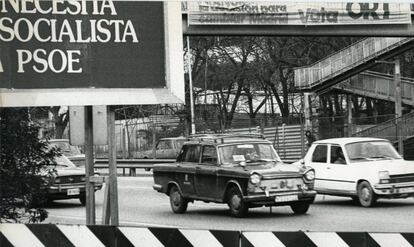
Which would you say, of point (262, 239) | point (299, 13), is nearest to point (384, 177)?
point (299, 13)

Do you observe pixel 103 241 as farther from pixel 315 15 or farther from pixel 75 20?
pixel 315 15

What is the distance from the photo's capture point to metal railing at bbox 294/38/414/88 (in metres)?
31.8

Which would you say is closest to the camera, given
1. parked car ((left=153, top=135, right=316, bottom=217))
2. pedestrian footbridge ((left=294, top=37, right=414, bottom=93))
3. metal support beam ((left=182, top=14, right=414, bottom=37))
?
metal support beam ((left=182, top=14, right=414, bottom=37))

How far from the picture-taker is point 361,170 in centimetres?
1459

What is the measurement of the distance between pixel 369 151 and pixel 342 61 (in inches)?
754

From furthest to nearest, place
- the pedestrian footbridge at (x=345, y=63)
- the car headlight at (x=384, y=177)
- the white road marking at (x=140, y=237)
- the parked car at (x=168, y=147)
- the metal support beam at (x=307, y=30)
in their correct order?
the parked car at (x=168, y=147)
the pedestrian footbridge at (x=345, y=63)
the car headlight at (x=384, y=177)
the metal support beam at (x=307, y=30)
the white road marking at (x=140, y=237)

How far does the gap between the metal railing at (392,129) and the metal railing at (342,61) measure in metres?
3.23

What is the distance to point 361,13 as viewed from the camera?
36.4 ft

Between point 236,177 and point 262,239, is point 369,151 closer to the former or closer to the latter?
point 236,177

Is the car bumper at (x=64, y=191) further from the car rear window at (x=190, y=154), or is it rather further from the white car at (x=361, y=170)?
the white car at (x=361, y=170)

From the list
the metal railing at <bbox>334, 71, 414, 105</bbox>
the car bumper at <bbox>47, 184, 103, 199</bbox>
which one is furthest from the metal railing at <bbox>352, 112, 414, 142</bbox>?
the car bumper at <bbox>47, 184, 103, 199</bbox>

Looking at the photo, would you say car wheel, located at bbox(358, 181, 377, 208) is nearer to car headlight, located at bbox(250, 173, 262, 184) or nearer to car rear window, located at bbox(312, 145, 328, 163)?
car rear window, located at bbox(312, 145, 328, 163)

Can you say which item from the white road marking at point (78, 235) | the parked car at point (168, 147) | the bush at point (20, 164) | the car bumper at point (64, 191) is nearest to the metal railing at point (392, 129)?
the parked car at point (168, 147)

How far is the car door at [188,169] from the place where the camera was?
1445 centimetres
